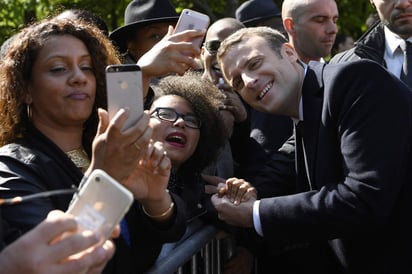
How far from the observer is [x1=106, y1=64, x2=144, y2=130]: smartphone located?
2.49m

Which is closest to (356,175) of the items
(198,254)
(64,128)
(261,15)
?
(198,254)

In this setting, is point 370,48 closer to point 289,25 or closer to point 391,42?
point 391,42

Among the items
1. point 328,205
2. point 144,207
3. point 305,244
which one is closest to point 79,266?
point 144,207

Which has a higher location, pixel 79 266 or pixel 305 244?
pixel 79 266

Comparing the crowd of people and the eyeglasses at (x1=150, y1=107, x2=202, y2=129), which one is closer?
the crowd of people

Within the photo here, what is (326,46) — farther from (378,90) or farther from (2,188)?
(2,188)

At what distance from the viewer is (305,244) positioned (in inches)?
154

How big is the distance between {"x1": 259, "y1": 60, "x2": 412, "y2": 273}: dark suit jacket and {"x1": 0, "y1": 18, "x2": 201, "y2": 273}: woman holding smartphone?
67cm

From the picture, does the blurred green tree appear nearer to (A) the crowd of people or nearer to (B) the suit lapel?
(A) the crowd of people

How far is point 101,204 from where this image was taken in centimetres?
182

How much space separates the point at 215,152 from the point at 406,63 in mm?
1826

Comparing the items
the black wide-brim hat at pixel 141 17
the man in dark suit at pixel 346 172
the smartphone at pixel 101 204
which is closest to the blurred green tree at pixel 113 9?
the black wide-brim hat at pixel 141 17

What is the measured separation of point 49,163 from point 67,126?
0.32 m

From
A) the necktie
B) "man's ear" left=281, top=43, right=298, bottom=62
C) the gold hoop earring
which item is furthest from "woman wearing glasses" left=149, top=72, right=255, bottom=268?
the necktie
